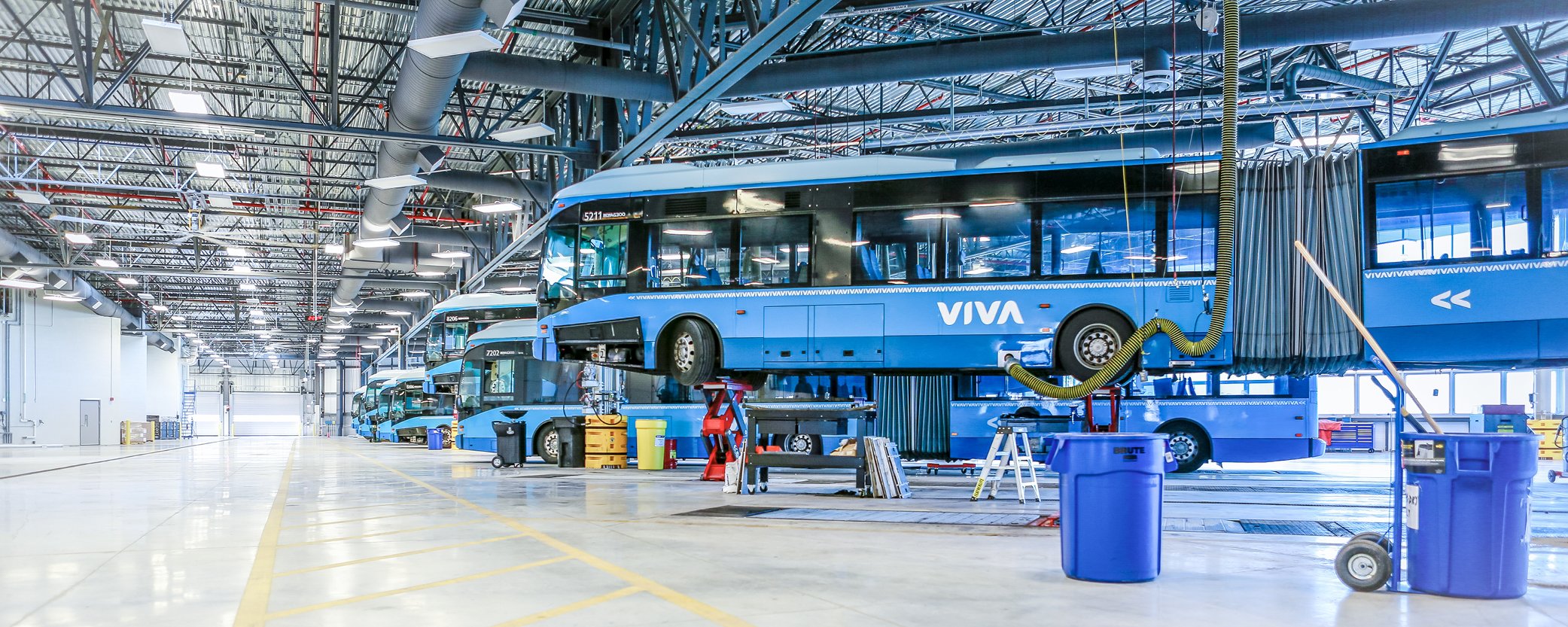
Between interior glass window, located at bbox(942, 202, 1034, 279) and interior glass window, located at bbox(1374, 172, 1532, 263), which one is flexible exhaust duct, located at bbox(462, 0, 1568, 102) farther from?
interior glass window, located at bbox(1374, 172, 1532, 263)

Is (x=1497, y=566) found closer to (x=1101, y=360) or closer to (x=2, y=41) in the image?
(x=1101, y=360)

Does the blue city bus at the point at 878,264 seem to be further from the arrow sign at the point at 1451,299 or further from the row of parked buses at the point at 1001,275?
the arrow sign at the point at 1451,299

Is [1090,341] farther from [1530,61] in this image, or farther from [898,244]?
[1530,61]

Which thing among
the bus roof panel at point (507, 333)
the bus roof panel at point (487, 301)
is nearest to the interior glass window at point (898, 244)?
the bus roof panel at point (507, 333)

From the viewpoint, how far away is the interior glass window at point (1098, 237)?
1284 centimetres

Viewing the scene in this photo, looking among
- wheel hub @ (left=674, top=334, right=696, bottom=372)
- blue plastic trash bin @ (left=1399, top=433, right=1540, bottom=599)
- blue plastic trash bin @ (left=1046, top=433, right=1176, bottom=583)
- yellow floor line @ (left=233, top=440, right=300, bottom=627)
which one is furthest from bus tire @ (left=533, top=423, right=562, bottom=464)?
blue plastic trash bin @ (left=1399, top=433, right=1540, bottom=599)

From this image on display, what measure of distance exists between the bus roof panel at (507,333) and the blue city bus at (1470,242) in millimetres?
17471

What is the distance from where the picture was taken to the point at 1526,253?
1117cm

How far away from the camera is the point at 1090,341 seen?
1280 cm

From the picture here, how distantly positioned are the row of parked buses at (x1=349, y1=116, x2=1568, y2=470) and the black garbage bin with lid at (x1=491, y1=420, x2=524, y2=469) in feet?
13.6

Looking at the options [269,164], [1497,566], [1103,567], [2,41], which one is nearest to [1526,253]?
[1497,566]

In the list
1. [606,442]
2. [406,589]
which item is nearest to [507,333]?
[606,442]

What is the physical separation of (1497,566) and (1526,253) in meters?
7.67

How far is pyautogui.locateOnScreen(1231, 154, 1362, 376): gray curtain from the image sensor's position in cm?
1188
